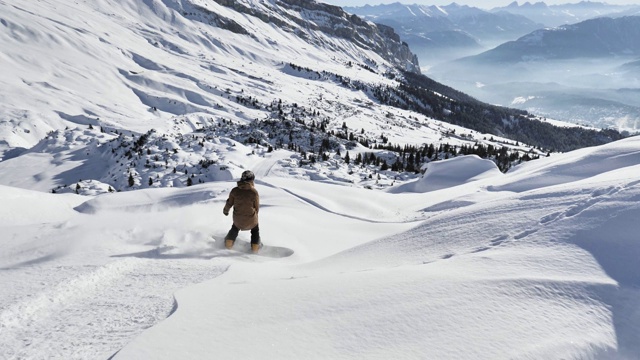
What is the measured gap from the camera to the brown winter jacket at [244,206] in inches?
300

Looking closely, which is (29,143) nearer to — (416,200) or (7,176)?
(7,176)

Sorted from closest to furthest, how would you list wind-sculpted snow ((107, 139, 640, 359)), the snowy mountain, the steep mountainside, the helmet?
wind-sculpted snow ((107, 139, 640, 359)) → the snowy mountain → the helmet → the steep mountainside

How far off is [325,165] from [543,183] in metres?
17.1

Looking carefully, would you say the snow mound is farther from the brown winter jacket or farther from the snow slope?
the brown winter jacket

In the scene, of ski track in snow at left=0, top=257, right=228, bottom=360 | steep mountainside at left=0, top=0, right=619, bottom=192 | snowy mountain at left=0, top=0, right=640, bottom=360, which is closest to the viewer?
snowy mountain at left=0, top=0, right=640, bottom=360

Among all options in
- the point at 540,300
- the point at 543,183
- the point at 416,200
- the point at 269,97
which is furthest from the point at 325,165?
the point at 269,97

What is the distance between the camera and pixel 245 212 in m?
7.68

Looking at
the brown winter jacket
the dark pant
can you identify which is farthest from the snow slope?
the brown winter jacket

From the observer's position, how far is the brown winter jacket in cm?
763

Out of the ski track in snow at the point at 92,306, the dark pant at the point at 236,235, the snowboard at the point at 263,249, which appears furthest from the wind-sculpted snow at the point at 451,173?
the ski track in snow at the point at 92,306

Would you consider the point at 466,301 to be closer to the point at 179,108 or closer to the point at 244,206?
the point at 244,206

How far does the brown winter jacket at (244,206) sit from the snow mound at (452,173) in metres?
11.4

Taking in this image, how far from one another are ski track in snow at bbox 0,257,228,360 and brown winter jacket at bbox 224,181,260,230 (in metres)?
1.84

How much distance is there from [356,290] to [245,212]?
4340 millimetres
